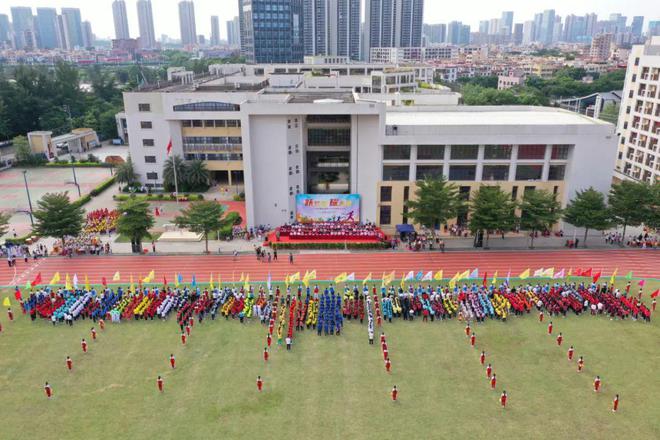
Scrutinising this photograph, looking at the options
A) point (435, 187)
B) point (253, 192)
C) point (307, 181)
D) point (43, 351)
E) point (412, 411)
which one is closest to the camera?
point (412, 411)

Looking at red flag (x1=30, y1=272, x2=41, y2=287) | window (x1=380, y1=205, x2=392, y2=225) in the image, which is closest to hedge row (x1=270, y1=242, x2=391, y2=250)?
window (x1=380, y1=205, x2=392, y2=225)

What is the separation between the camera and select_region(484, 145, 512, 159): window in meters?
43.7

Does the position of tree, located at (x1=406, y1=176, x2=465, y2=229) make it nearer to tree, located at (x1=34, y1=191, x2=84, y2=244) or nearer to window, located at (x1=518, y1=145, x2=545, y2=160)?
window, located at (x1=518, y1=145, x2=545, y2=160)

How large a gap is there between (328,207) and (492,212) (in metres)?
14.1

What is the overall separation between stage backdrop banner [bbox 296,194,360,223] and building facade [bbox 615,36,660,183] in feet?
112

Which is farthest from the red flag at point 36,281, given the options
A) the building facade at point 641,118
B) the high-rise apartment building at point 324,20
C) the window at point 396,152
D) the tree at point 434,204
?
the high-rise apartment building at point 324,20

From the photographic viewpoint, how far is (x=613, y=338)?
2786cm

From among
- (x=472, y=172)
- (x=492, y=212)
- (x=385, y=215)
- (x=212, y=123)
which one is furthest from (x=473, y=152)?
(x=212, y=123)

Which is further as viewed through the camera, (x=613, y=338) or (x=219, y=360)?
(x=613, y=338)

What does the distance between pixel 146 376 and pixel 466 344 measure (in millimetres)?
16507

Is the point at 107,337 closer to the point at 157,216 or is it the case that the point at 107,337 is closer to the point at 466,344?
the point at 466,344

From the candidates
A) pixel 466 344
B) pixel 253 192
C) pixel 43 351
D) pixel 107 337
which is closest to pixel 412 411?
pixel 466 344

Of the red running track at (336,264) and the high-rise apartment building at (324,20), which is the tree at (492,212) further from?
the high-rise apartment building at (324,20)

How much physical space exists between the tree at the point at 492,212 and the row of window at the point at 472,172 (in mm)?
4188
